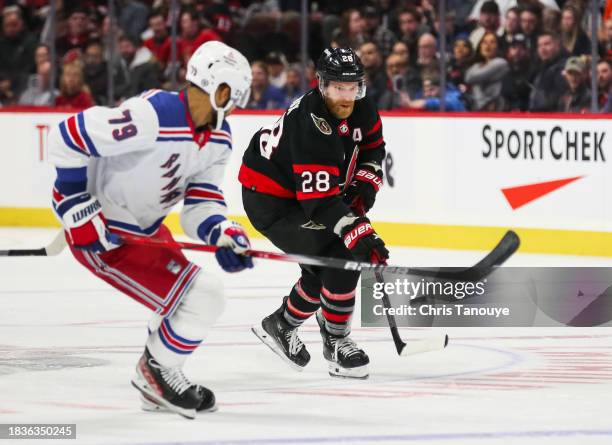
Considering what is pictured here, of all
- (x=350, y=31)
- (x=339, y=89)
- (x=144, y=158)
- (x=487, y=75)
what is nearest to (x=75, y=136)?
(x=144, y=158)

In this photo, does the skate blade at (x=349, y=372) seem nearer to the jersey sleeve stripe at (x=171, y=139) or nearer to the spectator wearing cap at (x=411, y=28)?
the jersey sleeve stripe at (x=171, y=139)

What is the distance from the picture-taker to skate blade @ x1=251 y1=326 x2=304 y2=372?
573cm

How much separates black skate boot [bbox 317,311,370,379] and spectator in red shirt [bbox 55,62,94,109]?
6.63 meters

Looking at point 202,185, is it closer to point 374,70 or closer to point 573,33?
point 573,33

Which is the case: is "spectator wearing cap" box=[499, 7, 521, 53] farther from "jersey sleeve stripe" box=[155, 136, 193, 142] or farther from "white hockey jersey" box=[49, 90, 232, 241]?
"jersey sleeve stripe" box=[155, 136, 193, 142]

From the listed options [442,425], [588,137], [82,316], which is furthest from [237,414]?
[588,137]

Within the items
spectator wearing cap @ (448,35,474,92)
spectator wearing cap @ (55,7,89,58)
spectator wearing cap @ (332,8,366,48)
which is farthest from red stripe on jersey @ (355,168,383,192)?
spectator wearing cap @ (55,7,89,58)

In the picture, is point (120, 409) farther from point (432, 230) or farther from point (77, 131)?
point (432, 230)

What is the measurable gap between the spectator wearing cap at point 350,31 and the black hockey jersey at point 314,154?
4920mm

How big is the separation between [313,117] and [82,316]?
7.31 feet

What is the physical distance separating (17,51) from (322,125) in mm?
7272

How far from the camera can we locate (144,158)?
4.71 meters

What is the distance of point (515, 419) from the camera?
459cm

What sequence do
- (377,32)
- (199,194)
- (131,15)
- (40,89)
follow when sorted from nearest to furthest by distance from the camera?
(199,194), (377,32), (131,15), (40,89)
